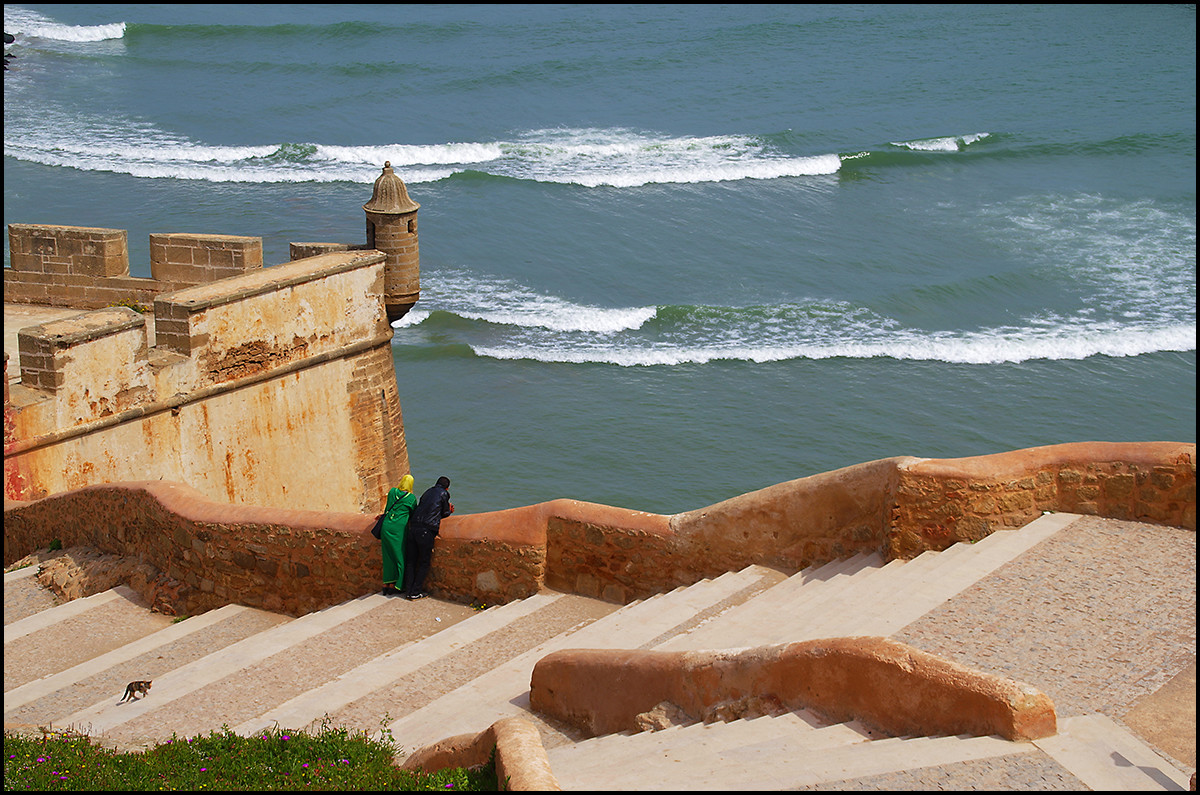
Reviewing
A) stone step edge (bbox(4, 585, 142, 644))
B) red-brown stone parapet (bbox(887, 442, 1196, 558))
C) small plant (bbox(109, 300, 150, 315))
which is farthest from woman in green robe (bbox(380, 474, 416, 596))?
small plant (bbox(109, 300, 150, 315))

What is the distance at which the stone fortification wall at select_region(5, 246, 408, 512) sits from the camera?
1140 cm

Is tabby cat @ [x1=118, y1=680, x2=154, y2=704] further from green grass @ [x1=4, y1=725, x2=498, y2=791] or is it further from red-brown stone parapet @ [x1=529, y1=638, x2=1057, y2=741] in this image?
red-brown stone parapet @ [x1=529, y1=638, x2=1057, y2=741]

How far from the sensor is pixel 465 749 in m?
6.14

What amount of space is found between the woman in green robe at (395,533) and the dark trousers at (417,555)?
50 mm

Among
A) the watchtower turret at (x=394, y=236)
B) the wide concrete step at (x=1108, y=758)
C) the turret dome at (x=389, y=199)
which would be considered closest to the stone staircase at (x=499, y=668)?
the wide concrete step at (x=1108, y=758)

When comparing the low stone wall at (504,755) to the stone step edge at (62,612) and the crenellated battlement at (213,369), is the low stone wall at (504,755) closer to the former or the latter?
the stone step edge at (62,612)

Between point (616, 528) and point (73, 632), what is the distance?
4.75 metres

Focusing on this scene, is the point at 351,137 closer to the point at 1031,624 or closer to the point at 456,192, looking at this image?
the point at 456,192

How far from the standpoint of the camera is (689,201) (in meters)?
34.2

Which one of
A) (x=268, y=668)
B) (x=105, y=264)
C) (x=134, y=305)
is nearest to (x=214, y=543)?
(x=268, y=668)

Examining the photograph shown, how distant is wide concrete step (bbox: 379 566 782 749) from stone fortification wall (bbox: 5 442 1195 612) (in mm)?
386

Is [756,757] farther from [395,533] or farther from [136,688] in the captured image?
[395,533]

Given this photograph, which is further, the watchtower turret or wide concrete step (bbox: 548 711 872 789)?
the watchtower turret

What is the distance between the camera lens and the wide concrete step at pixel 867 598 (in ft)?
22.9
